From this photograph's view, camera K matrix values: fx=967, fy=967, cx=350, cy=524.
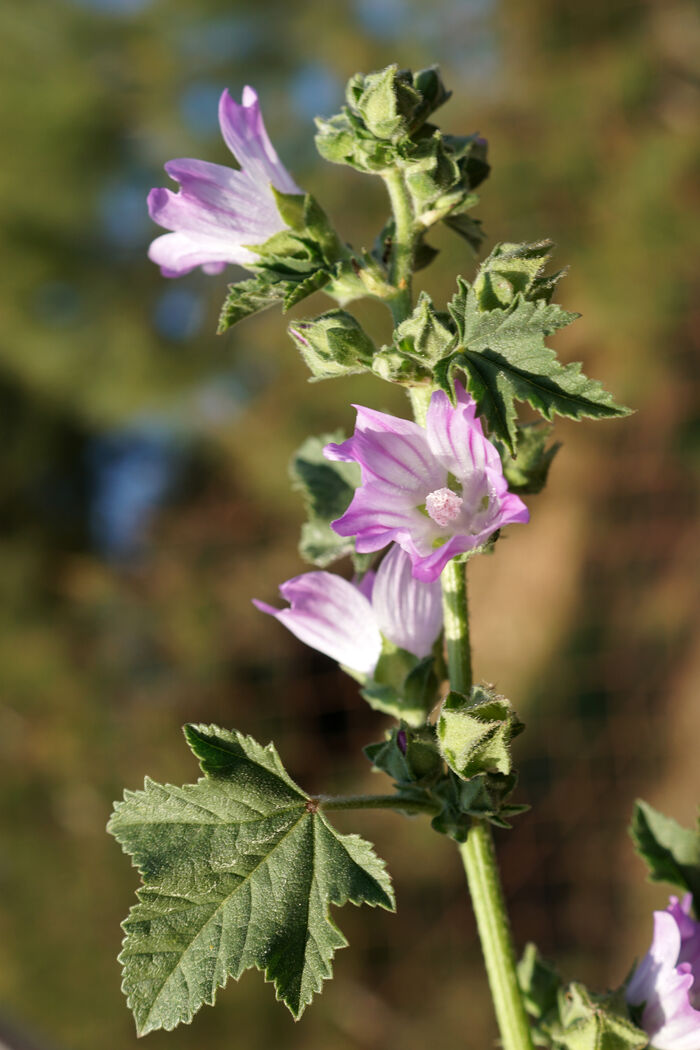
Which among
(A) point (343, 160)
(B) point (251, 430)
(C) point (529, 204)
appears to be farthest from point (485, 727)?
(C) point (529, 204)

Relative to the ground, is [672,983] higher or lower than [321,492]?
lower

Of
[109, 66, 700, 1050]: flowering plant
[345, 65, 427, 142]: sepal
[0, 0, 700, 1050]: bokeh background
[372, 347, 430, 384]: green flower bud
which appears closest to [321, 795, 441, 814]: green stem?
[109, 66, 700, 1050]: flowering plant

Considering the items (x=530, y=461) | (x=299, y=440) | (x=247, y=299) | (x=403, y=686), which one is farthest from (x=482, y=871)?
(x=299, y=440)

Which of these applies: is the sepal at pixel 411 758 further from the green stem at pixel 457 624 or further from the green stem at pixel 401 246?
the green stem at pixel 401 246

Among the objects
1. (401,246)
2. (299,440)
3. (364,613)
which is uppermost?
(401,246)

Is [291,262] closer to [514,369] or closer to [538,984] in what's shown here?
[514,369]

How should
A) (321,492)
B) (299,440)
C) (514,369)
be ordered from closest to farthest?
(514,369) → (321,492) → (299,440)
